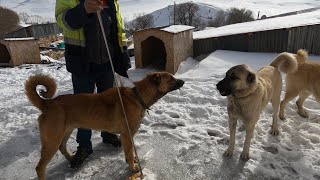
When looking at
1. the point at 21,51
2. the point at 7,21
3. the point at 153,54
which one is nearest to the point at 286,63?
the point at 153,54

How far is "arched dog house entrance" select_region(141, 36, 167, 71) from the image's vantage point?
9.96 m

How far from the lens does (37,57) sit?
1295 cm

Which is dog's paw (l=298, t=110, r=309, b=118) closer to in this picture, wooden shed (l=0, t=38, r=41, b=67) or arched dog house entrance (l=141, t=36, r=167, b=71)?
arched dog house entrance (l=141, t=36, r=167, b=71)

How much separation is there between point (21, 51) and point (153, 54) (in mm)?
6149

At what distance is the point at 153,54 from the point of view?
10.9 m

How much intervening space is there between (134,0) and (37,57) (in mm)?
90860

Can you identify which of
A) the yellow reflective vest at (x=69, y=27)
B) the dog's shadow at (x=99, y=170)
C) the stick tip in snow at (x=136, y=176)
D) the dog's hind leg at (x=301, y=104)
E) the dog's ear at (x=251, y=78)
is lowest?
the dog's shadow at (x=99, y=170)

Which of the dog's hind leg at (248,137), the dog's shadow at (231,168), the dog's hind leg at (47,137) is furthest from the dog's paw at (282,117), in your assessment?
the dog's hind leg at (47,137)

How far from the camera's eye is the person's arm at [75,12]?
2.79 m

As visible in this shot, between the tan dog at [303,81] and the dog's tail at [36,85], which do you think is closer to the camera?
the dog's tail at [36,85]

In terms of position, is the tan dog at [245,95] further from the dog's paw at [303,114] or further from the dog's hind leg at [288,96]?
the dog's paw at [303,114]

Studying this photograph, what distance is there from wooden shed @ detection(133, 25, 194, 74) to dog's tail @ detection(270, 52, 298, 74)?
4.29 meters

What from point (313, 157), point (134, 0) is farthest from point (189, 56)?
point (134, 0)

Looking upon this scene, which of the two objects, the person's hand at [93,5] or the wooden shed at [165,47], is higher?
the person's hand at [93,5]
